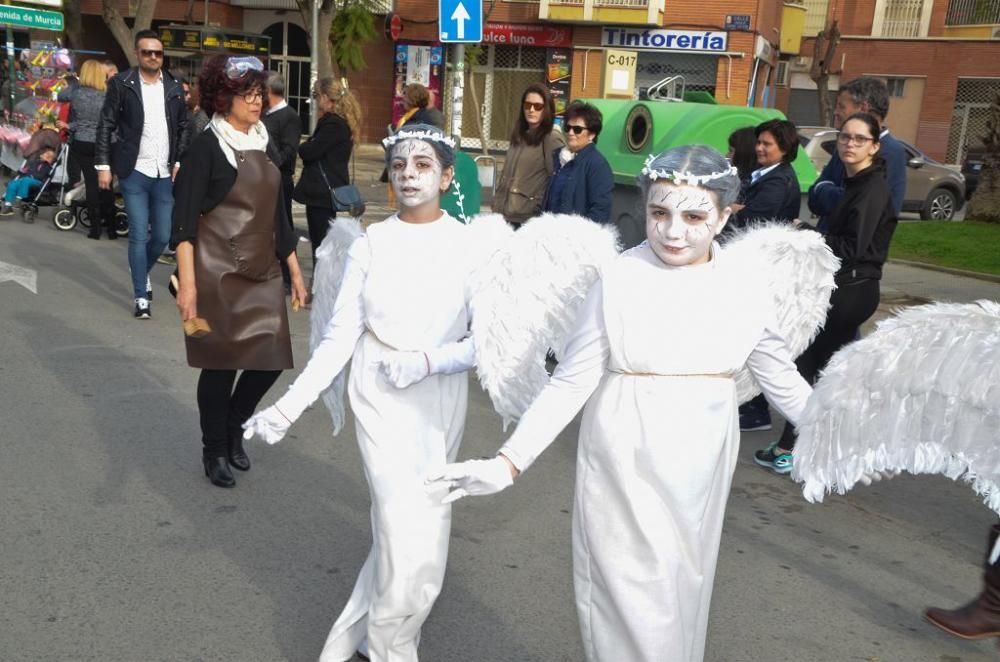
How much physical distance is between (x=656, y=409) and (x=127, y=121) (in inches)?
251

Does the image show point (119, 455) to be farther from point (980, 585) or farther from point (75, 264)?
point (75, 264)

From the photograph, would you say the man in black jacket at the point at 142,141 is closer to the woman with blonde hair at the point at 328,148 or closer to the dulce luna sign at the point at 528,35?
the woman with blonde hair at the point at 328,148

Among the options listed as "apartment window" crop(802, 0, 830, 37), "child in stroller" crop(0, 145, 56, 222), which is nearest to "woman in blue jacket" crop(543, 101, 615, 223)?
"child in stroller" crop(0, 145, 56, 222)

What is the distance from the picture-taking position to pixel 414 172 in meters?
3.22

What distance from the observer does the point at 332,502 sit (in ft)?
16.1

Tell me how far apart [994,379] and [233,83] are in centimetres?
331

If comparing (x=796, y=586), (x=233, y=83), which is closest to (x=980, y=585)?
(x=796, y=586)

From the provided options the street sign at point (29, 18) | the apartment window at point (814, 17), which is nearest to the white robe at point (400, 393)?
the street sign at point (29, 18)

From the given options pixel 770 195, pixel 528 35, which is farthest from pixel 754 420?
pixel 528 35

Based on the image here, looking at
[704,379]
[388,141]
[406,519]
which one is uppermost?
[388,141]

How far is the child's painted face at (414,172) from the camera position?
3.22m

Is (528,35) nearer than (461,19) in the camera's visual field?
No

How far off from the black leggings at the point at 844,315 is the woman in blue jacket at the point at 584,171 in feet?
5.77

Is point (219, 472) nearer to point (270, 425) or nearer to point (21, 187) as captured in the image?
point (270, 425)
